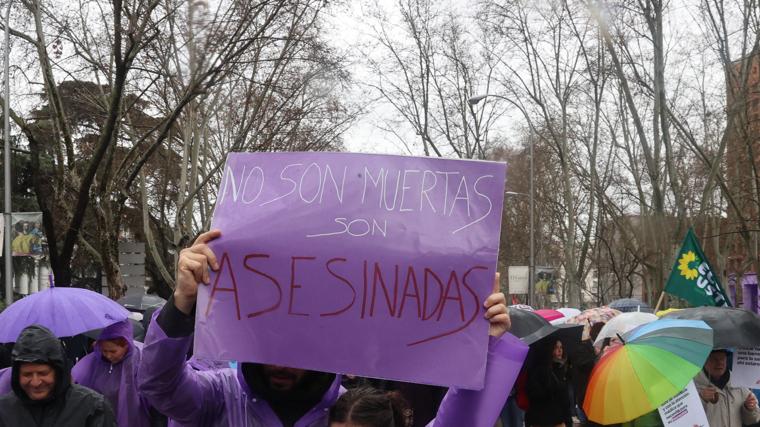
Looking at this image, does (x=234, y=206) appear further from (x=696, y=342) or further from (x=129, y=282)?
(x=129, y=282)

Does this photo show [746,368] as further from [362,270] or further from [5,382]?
[5,382]

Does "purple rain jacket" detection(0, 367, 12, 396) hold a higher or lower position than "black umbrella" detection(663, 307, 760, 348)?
lower

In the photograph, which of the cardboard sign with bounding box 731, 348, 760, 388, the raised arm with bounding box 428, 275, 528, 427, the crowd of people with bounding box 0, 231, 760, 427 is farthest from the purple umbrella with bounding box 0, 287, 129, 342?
the cardboard sign with bounding box 731, 348, 760, 388

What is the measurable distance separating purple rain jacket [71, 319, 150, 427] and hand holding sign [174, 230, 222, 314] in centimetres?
292

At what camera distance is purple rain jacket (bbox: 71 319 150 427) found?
5.53 m

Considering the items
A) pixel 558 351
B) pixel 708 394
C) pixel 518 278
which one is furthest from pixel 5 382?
pixel 518 278

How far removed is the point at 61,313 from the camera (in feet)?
20.1

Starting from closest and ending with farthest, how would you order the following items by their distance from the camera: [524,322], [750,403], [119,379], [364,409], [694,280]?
[364,409] → [119,379] → [750,403] → [524,322] → [694,280]

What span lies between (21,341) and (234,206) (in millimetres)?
2139

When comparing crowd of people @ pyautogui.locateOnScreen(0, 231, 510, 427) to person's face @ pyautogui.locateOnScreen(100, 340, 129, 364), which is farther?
person's face @ pyautogui.locateOnScreen(100, 340, 129, 364)

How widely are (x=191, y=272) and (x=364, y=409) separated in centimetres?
62

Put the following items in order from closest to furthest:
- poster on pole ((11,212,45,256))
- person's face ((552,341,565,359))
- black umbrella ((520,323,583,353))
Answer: black umbrella ((520,323,583,353)) < person's face ((552,341,565,359)) < poster on pole ((11,212,45,256))

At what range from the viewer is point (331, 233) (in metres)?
2.85

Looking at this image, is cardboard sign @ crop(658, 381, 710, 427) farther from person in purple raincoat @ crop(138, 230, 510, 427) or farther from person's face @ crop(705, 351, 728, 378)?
person in purple raincoat @ crop(138, 230, 510, 427)
